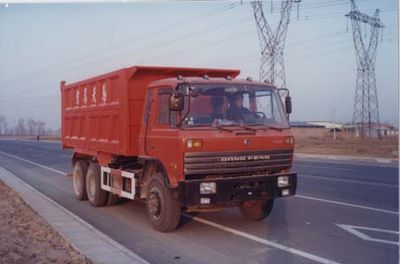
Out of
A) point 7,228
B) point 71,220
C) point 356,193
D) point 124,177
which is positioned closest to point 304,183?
point 356,193

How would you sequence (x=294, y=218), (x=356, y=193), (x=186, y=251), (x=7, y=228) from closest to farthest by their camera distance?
(x=186, y=251)
(x=7, y=228)
(x=294, y=218)
(x=356, y=193)

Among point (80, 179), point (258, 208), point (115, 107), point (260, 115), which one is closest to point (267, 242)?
point (258, 208)

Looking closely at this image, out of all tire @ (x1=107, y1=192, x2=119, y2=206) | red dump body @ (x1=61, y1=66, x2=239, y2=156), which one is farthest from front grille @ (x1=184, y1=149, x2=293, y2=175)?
tire @ (x1=107, y1=192, x2=119, y2=206)

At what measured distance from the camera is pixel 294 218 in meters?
9.96

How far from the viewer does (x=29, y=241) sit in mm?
7605

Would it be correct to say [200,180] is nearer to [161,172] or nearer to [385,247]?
[161,172]

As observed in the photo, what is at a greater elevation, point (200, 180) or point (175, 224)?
point (200, 180)

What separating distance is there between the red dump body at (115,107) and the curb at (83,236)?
151 cm

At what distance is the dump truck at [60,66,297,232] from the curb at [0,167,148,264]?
110 cm

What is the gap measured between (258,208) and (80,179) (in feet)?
16.6

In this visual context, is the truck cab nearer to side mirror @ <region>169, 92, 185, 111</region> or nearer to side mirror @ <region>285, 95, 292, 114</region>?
side mirror @ <region>169, 92, 185, 111</region>

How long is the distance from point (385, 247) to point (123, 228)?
4.34 m

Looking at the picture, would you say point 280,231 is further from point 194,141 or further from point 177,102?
point 177,102

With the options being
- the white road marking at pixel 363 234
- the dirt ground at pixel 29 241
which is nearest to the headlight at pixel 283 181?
the white road marking at pixel 363 234
